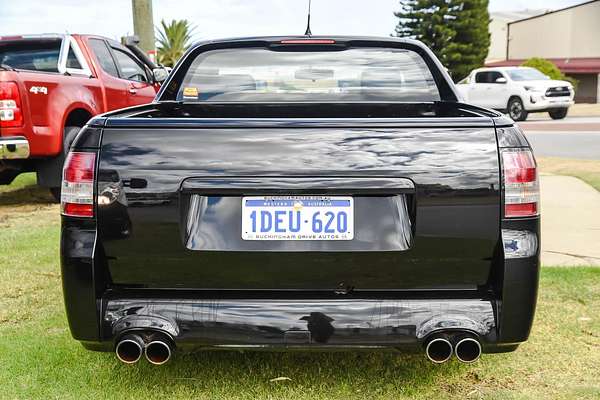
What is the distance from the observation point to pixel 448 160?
2467 mm

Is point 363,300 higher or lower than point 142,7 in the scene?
lower

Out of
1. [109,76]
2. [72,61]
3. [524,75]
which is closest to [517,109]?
[524,75]

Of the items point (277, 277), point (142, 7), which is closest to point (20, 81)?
point (277, 277)

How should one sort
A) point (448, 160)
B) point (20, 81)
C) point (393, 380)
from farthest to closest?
point (20, 81)
point (393, 380)
point (448, 160)

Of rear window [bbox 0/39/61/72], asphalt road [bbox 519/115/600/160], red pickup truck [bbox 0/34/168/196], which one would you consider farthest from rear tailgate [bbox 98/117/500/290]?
asphalt road [bbox 519/115/600/160]

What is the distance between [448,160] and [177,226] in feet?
3.36

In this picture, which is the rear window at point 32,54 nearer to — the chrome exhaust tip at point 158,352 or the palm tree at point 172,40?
the chrome exhaust tip at point 158,352

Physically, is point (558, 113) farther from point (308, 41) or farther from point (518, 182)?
point (518, 182)

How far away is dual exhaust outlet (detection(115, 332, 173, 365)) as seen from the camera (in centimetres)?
253

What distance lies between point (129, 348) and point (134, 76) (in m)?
7.46

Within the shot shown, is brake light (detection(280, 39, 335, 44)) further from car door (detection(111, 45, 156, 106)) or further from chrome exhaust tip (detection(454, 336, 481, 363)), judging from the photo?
car door (detection(111, 45, 156, 106))

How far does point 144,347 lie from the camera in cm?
253

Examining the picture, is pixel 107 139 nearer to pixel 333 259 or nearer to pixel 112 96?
pixel 333 259

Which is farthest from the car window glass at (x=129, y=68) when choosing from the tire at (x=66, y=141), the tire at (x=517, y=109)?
the tire at (x=517, y=109)
